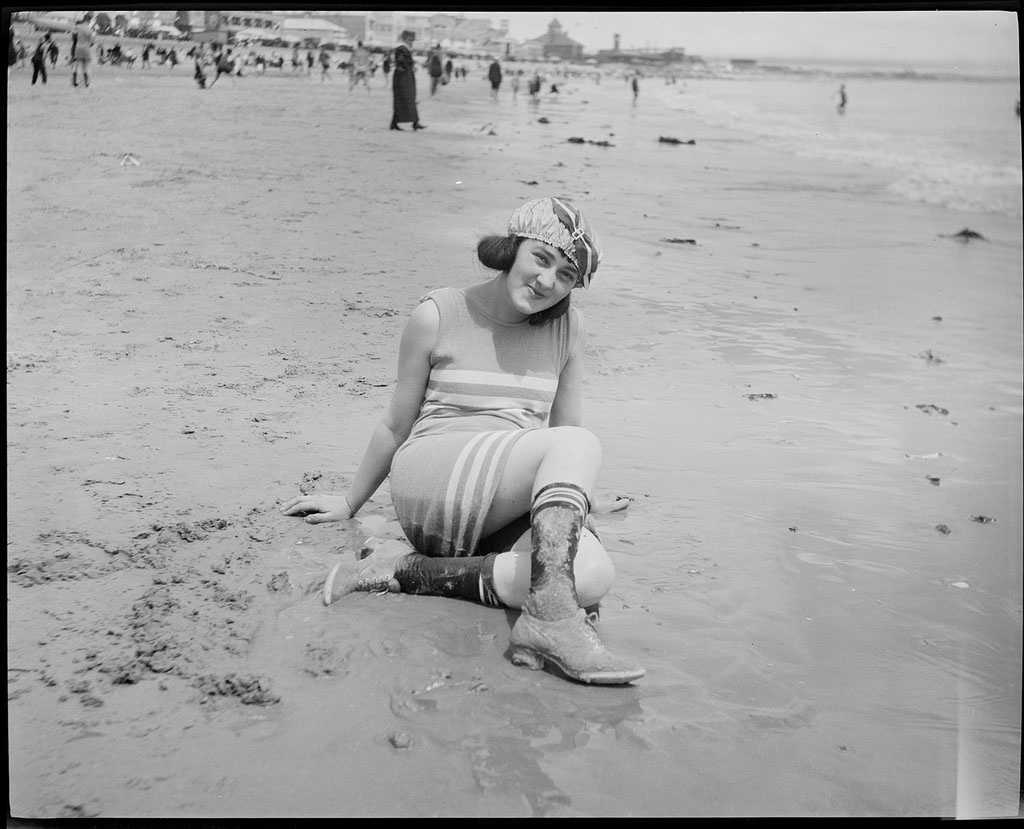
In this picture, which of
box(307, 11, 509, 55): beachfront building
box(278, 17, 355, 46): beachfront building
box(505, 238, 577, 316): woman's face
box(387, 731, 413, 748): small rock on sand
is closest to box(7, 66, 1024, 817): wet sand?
Answer: box(387, 731, 413, 748): small rock on sand

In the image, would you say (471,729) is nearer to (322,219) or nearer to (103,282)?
(103,282)

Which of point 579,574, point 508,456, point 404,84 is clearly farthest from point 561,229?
point 404,84

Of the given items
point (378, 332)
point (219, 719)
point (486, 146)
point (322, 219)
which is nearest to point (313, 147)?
point (486, 146)

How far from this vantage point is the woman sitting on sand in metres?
1.92

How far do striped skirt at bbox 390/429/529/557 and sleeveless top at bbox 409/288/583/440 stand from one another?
8cm

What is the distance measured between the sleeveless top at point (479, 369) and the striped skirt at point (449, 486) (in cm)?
8

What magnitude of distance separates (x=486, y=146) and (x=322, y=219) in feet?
4.94

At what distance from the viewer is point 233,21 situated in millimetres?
2285

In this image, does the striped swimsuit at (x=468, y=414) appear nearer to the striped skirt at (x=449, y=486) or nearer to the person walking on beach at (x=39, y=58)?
the striped skirt at (x=449, y=486)

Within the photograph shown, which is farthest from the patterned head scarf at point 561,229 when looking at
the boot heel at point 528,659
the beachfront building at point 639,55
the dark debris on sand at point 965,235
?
the dark debris on sand at point 965,235

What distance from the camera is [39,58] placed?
2670 mm

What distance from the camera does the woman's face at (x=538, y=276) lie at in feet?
7.06

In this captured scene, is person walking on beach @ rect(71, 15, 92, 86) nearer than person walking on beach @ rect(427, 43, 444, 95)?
Yes

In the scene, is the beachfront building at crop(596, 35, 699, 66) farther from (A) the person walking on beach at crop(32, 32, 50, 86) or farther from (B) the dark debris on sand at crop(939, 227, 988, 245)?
(B) the dark debris on sand at crop(939, 227, 988, 245)
